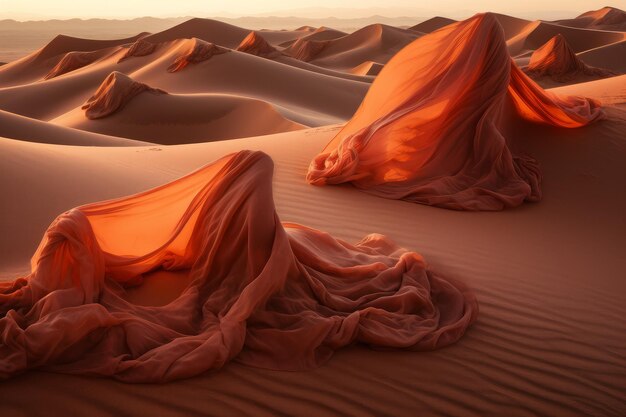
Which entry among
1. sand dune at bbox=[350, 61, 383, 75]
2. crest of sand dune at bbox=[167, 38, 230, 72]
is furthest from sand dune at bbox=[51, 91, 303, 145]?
sand dune at bbox=[350, 61, 383, 75]

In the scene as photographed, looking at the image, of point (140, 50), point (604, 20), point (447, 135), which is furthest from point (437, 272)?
point (604, 20)

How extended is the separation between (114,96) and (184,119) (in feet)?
7.26

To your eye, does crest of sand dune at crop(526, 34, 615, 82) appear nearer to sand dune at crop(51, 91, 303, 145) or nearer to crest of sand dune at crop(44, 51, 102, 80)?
sand dune at crop(51, 91, 303, 145)

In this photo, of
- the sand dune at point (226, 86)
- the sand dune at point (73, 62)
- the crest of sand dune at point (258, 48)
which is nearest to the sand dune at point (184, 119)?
the sand dune at point (226, 86)

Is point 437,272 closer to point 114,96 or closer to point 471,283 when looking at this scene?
point 471,283

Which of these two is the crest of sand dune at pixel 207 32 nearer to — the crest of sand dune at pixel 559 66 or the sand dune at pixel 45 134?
the crest of sand dune at pixel 559 66

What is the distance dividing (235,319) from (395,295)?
1077 millimetres

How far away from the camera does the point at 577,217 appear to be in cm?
698

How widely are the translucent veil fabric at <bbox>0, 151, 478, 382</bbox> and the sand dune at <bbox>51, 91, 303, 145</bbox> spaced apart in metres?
12.4

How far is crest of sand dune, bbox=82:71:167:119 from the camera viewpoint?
18.8 metres

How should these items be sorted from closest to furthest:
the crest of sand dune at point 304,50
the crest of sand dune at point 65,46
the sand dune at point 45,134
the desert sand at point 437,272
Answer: the desert sand at point 437,272 → the sand dune at point 45,134 → the crest of sand dune at point 65,46 → the crest of sand dune at point 304,50

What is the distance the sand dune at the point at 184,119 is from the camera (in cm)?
1722

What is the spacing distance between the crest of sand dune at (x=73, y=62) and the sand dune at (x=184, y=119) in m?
12.4

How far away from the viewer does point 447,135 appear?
7.60 m
